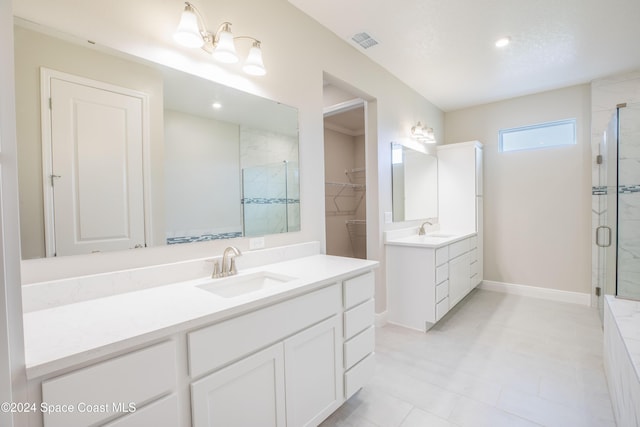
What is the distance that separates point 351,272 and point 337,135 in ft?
11.1

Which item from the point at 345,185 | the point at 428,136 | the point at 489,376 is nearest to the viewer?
the point at 489,376

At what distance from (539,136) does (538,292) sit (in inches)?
81.2

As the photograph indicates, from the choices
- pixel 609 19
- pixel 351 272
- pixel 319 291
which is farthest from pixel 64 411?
pixel 609 19

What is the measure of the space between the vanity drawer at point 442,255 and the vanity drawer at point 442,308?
1.30 feet

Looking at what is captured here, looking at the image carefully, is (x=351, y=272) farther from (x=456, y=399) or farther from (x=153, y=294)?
(x=456, y=399)

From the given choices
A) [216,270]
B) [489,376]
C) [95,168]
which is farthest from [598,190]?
[95,168]

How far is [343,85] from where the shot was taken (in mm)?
2566

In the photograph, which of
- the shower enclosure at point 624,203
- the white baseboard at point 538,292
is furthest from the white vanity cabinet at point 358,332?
the white baseboard at point 538,292

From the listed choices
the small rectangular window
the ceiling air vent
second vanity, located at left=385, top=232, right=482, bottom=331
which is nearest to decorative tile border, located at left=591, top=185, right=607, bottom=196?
the small rectangular window

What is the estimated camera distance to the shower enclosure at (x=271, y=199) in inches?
71.4

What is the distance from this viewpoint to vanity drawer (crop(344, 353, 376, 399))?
1.63 m

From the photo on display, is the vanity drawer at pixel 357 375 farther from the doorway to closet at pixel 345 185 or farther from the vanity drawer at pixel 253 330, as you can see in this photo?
the doorway to closet at pixel 345 185

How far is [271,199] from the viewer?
6.35 feet

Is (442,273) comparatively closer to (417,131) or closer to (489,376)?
(489,376)
